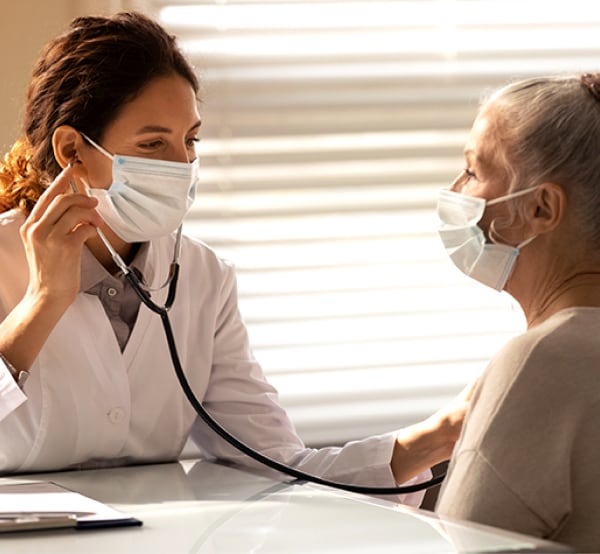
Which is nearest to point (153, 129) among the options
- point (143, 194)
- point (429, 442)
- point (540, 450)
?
point (143, 194)

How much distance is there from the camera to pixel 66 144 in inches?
82.4

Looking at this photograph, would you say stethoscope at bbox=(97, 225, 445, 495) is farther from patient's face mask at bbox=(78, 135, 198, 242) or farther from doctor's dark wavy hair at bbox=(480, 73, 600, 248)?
doctor's dark wavy hair at bbox=(480, 73, 600, 248)

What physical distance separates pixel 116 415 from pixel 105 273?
10.1 inches

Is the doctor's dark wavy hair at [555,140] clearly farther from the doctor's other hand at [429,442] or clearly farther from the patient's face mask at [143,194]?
the patient's face mask at [143,194]

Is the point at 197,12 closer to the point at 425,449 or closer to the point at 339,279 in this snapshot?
the point at 339,279

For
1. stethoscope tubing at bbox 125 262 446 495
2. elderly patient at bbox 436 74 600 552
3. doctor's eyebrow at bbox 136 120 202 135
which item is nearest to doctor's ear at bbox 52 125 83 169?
doctor's eyebrow at bbox 136 120 202 135

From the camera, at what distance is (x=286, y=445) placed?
2.24m

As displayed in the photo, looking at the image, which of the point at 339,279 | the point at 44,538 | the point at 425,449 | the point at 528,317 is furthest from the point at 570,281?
the point at 339,279

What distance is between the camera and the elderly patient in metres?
1.45

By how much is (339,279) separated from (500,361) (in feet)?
4.83

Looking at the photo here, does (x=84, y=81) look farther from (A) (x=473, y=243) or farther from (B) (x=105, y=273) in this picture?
(A) (x=473, y=243)

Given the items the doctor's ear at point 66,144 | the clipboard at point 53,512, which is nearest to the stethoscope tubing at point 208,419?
the doctor's ear at point 66,144

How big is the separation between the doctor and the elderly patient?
1.45 ft

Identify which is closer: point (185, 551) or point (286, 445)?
point (185, 551)
